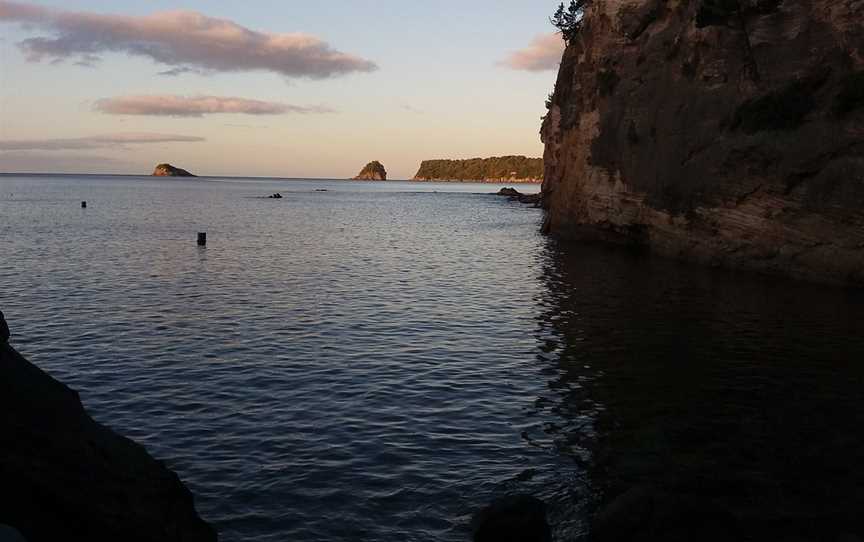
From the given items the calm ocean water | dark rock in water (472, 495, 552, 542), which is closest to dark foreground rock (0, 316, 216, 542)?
the calm ocean water

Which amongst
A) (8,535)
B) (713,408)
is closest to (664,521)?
(713,408)

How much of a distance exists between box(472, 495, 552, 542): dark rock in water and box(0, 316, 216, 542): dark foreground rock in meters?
4.63

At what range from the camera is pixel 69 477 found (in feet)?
29.0

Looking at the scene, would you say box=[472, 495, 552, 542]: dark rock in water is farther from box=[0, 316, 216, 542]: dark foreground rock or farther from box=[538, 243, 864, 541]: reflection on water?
box=[0, 316, 216, 542]: dark foreground rock

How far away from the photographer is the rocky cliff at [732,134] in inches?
1487

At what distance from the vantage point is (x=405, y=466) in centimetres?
1562

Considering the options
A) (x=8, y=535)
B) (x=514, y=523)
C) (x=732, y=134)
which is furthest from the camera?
(x=732, y=134)

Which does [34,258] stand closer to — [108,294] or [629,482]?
[108,294]

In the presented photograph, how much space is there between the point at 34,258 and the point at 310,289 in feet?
75.0

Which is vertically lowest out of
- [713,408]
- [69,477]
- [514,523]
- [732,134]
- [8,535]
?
[713,408]

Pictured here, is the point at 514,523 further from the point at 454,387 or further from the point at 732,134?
the point at 732,134

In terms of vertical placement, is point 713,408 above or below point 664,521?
below

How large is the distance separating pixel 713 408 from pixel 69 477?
16.1 m

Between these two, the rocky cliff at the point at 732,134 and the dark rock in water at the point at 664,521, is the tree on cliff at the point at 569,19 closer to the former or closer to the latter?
the rocky cliff at the point at 732,134
